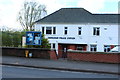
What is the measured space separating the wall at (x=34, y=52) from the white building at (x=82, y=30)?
839 inches

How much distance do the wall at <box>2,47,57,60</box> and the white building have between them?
21311 mm

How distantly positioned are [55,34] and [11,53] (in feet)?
71.9

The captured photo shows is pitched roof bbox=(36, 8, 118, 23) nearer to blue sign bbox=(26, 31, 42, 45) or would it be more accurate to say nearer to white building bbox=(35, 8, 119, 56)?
white building bbox=(35, 8, 119, 56)

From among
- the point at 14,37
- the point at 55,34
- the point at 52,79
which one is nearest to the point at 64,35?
the point at 55,34

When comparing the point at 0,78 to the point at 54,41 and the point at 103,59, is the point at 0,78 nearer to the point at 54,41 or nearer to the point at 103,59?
the point at 103,59

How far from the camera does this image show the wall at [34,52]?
21375mm

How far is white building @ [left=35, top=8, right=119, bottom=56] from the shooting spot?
137 feet

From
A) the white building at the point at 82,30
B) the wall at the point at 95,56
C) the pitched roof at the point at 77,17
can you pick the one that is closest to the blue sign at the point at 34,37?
the wall at the point at 95,56

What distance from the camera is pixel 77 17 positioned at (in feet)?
146

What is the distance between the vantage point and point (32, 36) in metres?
22.3

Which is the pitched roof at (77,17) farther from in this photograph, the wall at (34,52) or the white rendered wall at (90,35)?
the wall at (34,52)

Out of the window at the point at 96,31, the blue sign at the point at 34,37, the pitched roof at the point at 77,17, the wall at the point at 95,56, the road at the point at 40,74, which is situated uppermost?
the pitched roof at the point at 77,17

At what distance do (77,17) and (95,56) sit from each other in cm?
2468

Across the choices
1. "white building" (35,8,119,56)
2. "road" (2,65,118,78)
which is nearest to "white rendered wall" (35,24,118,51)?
"white building" (35,8,119,56)
